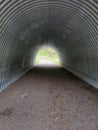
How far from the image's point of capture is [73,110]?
21.0 ft

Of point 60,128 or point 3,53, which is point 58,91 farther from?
point 60,128

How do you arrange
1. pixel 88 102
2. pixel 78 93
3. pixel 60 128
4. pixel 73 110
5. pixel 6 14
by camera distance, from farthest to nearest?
pixel 78 93
pixel 88 102
pixel 6 14
pixel 73 110
pixel 60 128

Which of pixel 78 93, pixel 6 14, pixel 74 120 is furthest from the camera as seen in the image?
pixel 78 93

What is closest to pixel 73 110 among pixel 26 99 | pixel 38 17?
pixel 26 99

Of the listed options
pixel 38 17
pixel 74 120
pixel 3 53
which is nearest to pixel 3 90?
pixel 3 53

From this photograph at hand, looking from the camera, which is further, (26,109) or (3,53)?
(3,53)

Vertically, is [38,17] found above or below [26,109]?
above

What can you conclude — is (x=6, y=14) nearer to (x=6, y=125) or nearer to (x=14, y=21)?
(x=14, y=21)

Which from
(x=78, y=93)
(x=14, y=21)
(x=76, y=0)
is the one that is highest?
(x=76, y=0)

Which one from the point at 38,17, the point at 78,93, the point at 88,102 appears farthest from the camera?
the point at 38,17

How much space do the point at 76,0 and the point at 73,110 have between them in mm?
3682

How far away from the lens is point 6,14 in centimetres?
695

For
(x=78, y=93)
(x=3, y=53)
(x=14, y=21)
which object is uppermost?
(x=14, y=21)

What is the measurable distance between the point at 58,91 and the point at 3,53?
2953mm
